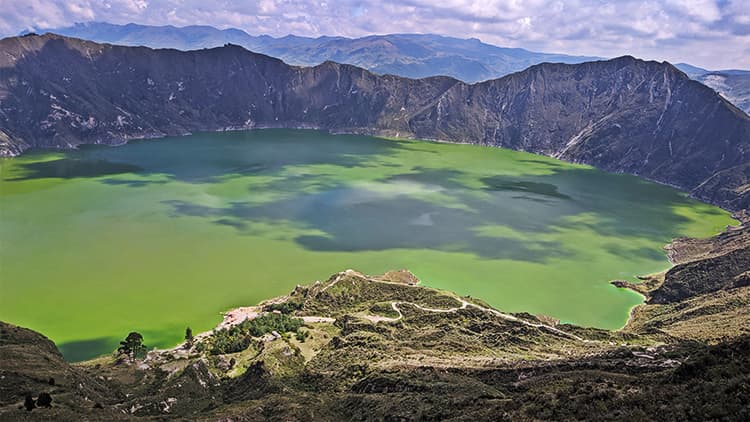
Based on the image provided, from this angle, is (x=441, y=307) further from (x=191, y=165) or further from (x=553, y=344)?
(x=191, y=165)

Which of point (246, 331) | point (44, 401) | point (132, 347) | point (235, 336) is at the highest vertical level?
point (44, 401)

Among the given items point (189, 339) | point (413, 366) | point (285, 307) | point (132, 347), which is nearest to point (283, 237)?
point (285, 307)

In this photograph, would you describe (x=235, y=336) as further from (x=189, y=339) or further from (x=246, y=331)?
(x=189, y=339)

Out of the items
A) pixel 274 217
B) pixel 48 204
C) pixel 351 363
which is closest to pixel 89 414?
pixel 351 363

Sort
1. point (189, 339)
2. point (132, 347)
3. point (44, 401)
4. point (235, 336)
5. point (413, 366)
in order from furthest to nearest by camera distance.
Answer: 1. point (235, 336)
2. point (189, 339)
3. point (132, 347)
4. point (413, 366)
5. point (44, 401)

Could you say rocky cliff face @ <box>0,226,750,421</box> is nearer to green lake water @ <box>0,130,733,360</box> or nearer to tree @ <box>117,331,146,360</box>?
tree @ <box>117,331,146,360</box>

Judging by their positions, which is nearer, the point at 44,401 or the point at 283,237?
the point at 44,401

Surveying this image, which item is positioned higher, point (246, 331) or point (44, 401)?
point (44, 401)

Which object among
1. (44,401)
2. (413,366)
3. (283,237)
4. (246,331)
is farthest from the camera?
(283,237)

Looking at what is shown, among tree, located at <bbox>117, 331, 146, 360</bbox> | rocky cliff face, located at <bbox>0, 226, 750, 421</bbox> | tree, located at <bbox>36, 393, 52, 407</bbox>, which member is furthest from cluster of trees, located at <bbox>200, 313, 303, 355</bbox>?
tree, located at <bbox>36, 393, 52, 407</bbox>
